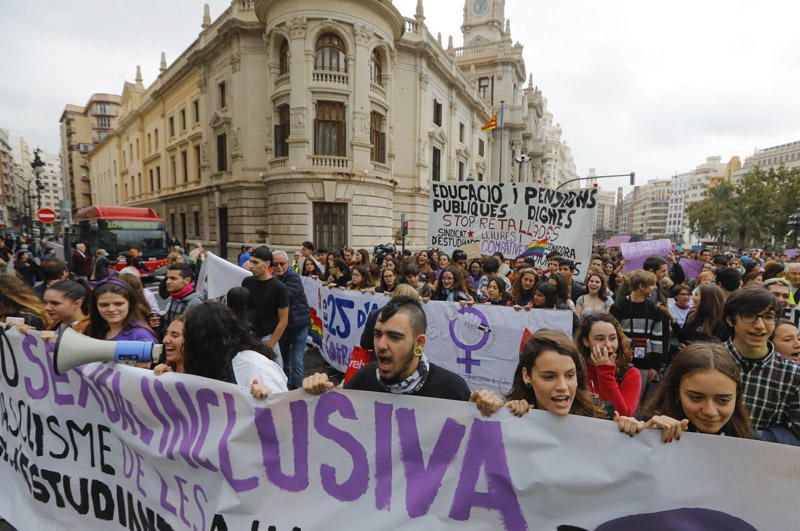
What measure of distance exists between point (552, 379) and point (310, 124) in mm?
18385

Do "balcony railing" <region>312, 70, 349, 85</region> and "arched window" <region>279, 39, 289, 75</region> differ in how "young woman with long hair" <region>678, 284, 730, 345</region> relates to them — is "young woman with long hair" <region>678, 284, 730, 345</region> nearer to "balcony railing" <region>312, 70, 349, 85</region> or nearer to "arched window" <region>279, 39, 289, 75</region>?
"balcony railing" <region>312, 70, 349, 85</region>

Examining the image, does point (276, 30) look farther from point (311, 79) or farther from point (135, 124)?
point (135, 124)

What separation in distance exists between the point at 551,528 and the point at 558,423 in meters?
0.42

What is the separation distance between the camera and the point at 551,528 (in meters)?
1.68

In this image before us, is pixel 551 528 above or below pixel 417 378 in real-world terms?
below

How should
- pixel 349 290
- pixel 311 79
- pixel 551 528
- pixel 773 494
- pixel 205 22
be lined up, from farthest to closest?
1. pixel 205 22
2. pixel 311 79
3. pixel 349 290
4. pixel 551 528
5. pixel 773 494

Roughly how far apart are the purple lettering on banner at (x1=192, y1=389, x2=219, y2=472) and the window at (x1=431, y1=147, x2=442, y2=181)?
24336mm

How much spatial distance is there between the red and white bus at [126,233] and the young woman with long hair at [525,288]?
14.8 meters

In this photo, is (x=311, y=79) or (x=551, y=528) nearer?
(x=551, y=528)

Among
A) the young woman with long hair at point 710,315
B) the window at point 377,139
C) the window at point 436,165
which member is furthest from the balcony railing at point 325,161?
the young woman with long hair at point 710,315

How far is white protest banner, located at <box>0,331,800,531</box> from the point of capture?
5.13 ft

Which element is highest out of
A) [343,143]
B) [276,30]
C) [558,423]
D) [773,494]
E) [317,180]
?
[276,30]

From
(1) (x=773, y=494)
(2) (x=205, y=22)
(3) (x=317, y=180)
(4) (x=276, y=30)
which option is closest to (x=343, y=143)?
(3) (x=317, y=180)

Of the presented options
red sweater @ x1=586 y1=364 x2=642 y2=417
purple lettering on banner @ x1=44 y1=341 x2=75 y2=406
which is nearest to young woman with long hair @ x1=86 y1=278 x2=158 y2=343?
purple lettering on banner @ x1=44 y1=341 x2=75 y2=406
